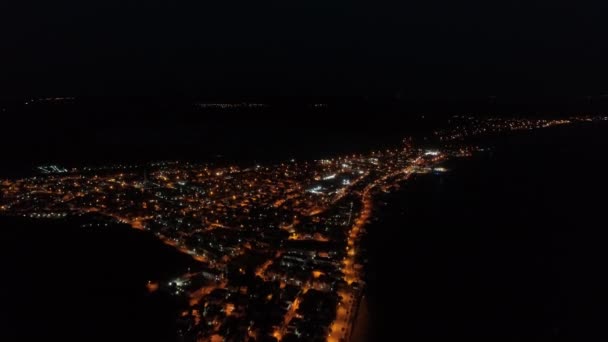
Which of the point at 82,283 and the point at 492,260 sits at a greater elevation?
the point at 82,283

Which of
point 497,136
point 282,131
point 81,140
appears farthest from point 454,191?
point 81,140

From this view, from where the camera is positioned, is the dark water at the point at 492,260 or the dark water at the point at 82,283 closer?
the dark water at the point at 82,283

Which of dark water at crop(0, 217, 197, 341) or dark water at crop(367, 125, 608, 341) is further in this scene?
dark water at crop(367, 125, 608, 341)

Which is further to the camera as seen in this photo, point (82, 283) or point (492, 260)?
point (492, 260)

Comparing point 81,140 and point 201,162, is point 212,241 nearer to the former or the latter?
point 201,162
